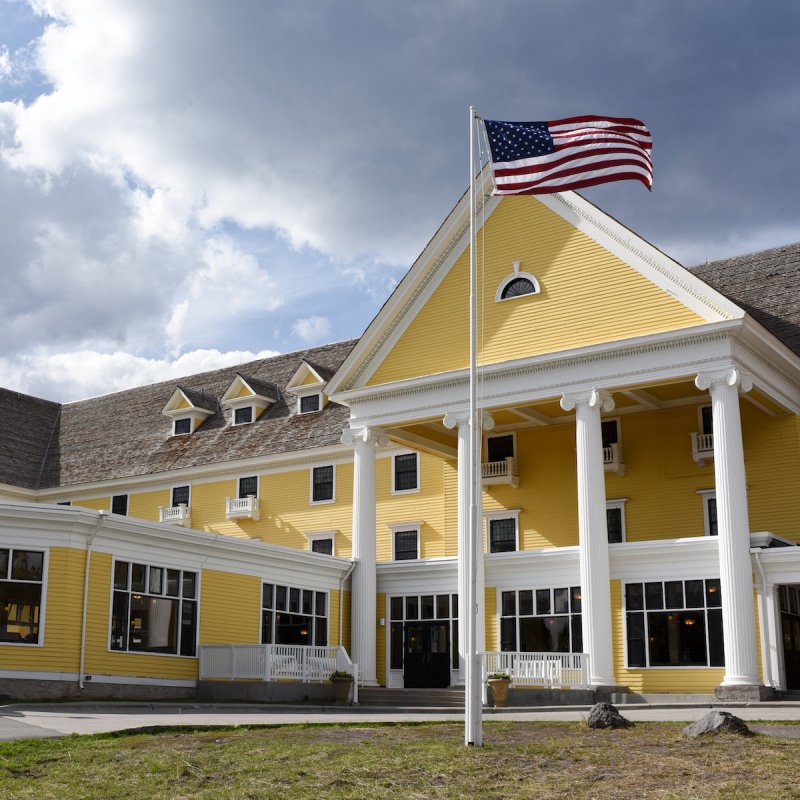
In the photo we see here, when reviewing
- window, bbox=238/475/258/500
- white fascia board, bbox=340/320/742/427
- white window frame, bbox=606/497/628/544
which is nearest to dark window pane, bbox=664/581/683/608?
white window frame, bbox=606/497/628/544

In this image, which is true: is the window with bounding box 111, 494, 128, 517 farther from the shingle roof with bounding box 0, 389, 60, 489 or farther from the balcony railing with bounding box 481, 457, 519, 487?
the balcony railing with bounding box 481, 457, 519, 487

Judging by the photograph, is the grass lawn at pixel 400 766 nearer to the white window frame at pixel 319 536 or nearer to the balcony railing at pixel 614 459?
the balcony railing at pixel 614 459

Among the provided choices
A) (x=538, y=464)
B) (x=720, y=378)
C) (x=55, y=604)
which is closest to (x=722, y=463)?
(x=720, y=378)

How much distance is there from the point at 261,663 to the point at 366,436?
9.88 meters

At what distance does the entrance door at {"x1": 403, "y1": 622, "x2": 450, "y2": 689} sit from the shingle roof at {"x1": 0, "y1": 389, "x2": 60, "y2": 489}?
24.7 meters

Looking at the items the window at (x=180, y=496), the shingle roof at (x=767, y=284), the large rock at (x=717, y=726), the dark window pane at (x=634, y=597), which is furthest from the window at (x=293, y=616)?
the large rock at (x=717, y=726)

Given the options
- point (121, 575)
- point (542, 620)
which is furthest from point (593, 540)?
point (121, 575)

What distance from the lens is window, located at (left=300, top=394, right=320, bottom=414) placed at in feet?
159

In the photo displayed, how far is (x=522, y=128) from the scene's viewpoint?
2289 cm

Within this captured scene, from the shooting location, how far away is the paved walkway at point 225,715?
18609mm

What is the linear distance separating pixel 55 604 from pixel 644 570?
16673mm

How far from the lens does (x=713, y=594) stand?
31.8 m

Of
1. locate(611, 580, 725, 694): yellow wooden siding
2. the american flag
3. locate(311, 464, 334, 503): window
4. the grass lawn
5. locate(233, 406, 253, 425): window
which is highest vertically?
locate(233, 406, 253, 425): window

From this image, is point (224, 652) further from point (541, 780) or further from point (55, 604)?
point (541, 780)
